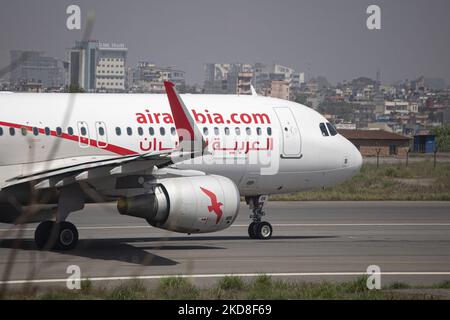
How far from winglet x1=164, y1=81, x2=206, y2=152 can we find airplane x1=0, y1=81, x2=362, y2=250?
4 centimetres

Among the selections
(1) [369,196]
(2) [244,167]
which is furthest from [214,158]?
(1) [369,196]

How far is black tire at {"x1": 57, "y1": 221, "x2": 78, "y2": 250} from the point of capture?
67.9ft

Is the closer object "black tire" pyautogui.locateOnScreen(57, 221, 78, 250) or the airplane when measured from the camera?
the airplane

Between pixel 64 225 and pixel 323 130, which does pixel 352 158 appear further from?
pixel 64 225

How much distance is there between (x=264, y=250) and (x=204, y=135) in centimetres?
331

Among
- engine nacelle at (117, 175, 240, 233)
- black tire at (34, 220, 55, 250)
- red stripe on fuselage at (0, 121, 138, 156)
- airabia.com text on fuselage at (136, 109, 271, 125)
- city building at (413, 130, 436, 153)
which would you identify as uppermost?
airabia.com text on fuselage at (136, 109, 271, 125)

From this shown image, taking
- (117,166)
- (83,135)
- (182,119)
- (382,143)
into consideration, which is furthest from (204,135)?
(382,143)

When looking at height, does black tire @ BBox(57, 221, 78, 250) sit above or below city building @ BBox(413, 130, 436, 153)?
above

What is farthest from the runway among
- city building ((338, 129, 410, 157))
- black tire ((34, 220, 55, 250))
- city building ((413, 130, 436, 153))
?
city building ((413, 130, 436, 153))

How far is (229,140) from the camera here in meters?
23.4

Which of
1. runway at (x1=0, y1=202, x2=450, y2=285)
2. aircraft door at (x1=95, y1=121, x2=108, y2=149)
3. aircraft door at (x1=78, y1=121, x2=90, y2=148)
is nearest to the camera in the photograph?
runway at (x1=0, y1=202, x2=450, y2=285)

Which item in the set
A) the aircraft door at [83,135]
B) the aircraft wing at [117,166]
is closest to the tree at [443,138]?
the aircraft door at [83,135]

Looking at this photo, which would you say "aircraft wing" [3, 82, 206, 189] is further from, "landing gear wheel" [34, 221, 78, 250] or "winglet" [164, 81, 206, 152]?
"landing gear wheel" [34, 221, 78, 250]
